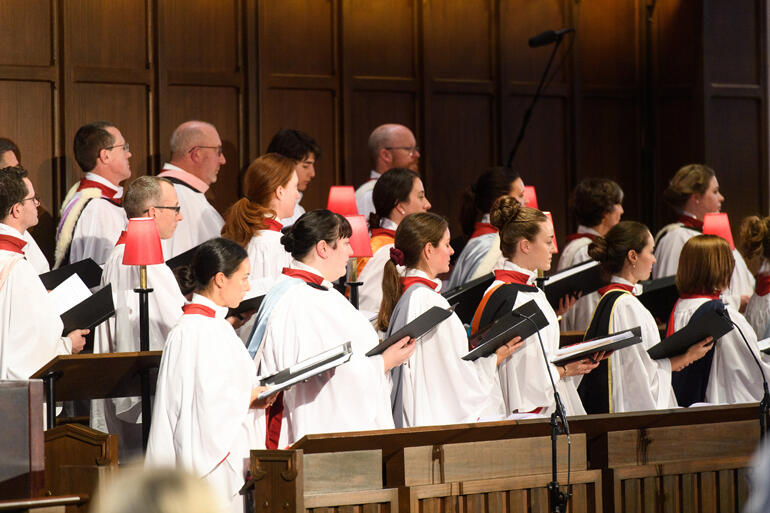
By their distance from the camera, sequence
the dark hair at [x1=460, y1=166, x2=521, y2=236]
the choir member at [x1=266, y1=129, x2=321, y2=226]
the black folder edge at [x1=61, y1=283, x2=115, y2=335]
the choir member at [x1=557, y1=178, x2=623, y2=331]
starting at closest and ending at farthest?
the black folder edge at [x1=61, y1=283, x2=115, y2=335] → the dark hair at [x1=460, y1=166, x2=521, y2=236] → the choir member at [x1=266, y1=129, x2=321, y2=226] → the choir member at [x1=557, y1=178, x2=623, y2=331]

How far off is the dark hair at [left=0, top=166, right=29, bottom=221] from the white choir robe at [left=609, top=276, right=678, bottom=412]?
9.74ft

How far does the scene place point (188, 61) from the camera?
8578 mm

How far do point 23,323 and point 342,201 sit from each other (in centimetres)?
204

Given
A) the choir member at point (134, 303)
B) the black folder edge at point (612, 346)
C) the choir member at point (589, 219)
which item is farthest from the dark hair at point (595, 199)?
the choir member at point (134, 303)

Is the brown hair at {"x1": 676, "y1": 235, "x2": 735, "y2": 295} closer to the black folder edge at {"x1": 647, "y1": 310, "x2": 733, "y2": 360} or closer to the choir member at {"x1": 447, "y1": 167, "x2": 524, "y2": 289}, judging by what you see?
the black folder edge at {"x1": 647, "y1": 310, "x2": 733, "y2": 360}

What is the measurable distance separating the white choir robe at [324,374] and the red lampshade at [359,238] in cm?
93

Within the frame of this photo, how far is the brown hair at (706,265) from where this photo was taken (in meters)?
6.29

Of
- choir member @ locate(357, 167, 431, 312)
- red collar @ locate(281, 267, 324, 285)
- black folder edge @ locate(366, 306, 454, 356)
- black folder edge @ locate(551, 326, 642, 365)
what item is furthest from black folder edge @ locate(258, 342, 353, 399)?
choir member @ locate(357, 167, 431, 312)

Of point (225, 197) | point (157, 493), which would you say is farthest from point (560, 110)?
point (157, 493)

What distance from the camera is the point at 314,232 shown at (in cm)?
520

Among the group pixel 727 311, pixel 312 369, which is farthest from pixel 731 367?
pixel 312 369

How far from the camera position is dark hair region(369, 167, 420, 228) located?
691cm

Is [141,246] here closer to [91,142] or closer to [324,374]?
[324,374]

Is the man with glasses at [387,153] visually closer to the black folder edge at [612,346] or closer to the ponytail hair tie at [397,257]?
the ponytail hair tie at [397,257]
